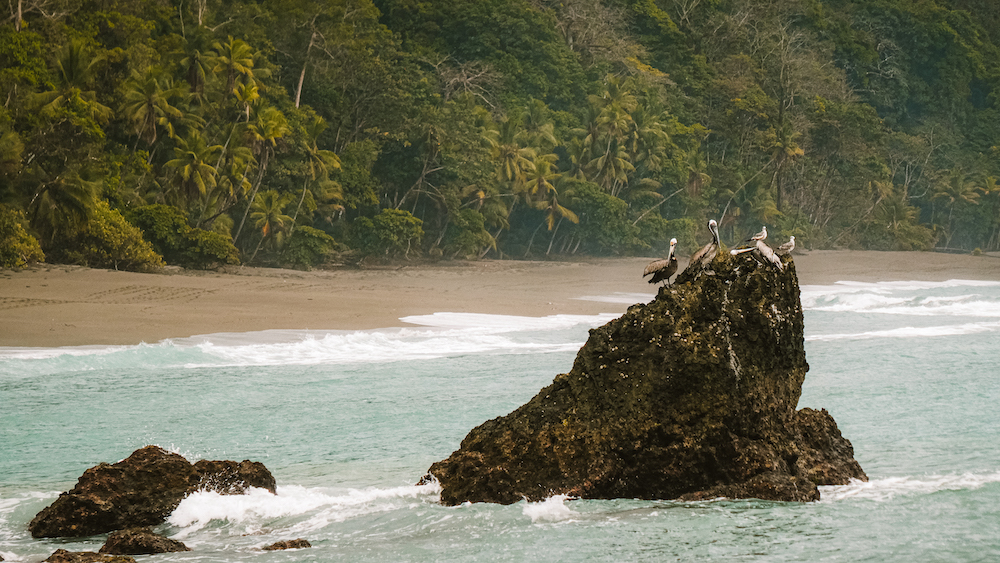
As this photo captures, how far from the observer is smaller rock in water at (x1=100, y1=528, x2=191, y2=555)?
5.75 meters

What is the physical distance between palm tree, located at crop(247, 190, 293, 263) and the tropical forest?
85 mm

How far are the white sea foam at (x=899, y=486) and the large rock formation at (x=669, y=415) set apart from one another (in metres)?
0.50

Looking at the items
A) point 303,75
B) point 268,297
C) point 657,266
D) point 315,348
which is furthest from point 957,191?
point 657,266

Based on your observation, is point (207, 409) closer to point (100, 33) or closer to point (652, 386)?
point (652, 386)

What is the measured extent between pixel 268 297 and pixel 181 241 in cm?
677

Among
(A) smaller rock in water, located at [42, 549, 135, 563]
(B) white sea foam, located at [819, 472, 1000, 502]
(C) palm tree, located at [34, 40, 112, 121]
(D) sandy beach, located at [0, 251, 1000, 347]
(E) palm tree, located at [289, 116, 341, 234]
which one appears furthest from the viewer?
(E) palm tree, located at [289, 116, 341, 234]

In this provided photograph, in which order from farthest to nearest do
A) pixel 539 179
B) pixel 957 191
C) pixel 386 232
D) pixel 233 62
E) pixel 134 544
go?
pixel 957 191 < pixel 539 179 < pixel 386 232 < pixel 233 62 < pixel 134 544

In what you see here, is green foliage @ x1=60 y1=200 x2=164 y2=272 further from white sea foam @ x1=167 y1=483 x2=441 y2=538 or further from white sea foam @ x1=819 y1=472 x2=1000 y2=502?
white sea foam @ x1=819 y1=472 x2=1000 y2=502

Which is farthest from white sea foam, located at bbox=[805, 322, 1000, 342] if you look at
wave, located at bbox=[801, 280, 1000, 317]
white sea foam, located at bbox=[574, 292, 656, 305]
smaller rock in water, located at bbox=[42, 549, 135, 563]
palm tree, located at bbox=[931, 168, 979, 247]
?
palm tree, located at bbox=[931, 168, 979, 247]

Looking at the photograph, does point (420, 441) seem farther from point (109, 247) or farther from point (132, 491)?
point (109, 247)

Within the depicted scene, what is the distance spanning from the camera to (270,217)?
32969 millimetres

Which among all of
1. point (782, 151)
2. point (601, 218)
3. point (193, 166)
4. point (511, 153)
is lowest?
point (601, 218)

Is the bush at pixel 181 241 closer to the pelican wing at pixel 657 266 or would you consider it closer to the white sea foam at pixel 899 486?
the pelican wing at pixel 657 266

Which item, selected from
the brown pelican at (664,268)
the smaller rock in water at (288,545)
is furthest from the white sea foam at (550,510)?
the brown pelican at (664,268)
